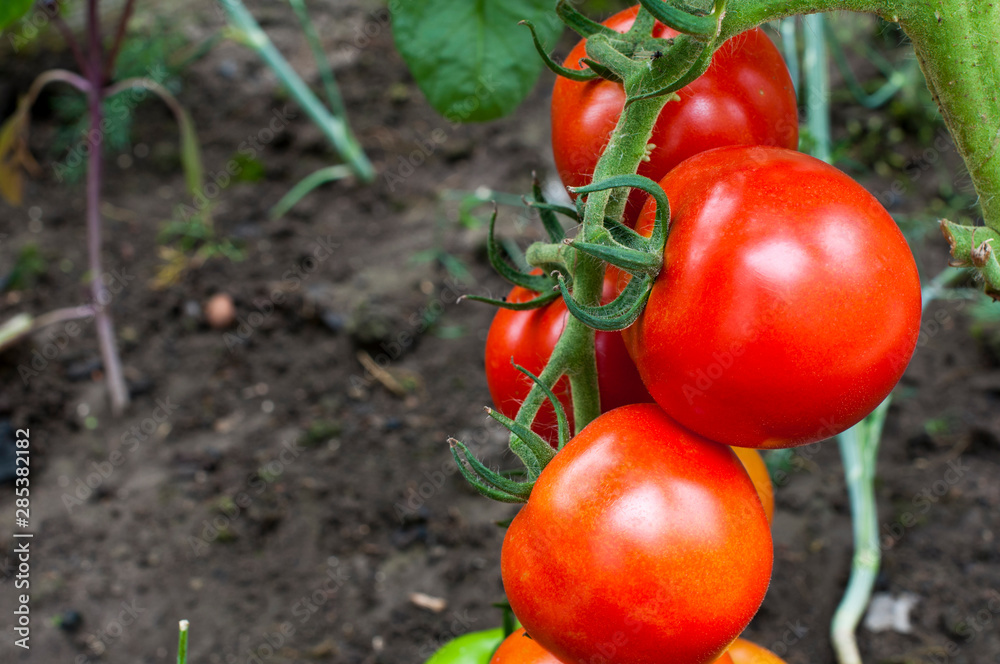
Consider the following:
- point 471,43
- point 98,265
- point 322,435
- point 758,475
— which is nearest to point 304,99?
point 98,265

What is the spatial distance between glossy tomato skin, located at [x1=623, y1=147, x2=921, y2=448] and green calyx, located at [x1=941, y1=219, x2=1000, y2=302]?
0.02 metres

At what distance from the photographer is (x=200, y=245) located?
183 cm

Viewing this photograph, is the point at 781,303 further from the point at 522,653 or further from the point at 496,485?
the point at 522,653

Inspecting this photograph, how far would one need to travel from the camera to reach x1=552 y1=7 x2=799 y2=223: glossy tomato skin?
0.49 m

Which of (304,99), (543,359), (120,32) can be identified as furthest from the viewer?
(304,99)

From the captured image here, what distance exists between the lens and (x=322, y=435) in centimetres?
149

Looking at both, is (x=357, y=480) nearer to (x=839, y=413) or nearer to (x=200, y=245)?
(x=200, y=245)

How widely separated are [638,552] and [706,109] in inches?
10.9

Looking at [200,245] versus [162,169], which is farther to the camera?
[162,169]

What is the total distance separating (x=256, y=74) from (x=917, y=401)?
1.85 metres

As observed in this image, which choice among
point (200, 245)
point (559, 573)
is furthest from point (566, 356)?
point (200, 245)

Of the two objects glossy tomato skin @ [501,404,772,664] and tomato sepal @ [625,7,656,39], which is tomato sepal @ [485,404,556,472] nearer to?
glossy tomato skin @ [501,404,772,664]

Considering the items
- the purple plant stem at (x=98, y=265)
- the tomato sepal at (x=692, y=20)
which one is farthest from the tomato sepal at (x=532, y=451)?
the purple plant stem at (x=98, y=265)

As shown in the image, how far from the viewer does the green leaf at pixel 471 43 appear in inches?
30.8
